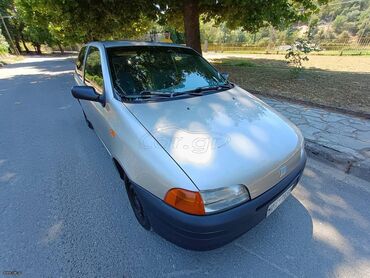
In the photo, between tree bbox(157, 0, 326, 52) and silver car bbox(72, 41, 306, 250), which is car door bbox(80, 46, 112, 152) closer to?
silver car bbox(72, 41, 306, 250)

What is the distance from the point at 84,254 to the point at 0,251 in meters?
0.80

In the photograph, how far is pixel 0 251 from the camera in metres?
2.09

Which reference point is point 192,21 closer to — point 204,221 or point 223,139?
point 223,139

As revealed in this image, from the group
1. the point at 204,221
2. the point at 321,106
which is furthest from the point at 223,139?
the point at 321,106

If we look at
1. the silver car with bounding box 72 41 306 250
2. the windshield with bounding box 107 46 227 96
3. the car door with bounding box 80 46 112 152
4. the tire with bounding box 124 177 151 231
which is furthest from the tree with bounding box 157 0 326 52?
the tire with bounding box 124 177 151 231

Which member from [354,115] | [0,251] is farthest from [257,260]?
[354,115]

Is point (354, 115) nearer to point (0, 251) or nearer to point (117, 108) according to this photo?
point (117, 108)

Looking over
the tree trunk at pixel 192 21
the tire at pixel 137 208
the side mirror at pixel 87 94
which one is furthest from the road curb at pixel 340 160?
the tree trunk at pixel 192 21

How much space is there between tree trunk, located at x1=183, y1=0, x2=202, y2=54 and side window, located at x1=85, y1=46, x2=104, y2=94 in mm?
5900

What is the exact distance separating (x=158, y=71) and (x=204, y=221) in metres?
1.97

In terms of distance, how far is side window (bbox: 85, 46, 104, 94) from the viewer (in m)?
2.87

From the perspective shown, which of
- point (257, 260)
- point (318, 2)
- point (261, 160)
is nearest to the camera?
point (261, 160)

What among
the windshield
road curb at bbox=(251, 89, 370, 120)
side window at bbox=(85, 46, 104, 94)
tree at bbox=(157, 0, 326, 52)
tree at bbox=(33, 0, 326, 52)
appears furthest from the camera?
tree at bbox=(33, 0, 326, 52)

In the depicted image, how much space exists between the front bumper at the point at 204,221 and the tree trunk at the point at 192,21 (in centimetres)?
798
